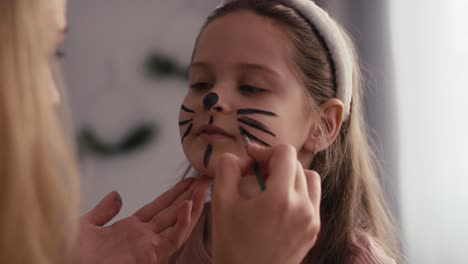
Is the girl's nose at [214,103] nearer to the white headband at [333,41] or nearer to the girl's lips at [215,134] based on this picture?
the girl's lips at [215,134]

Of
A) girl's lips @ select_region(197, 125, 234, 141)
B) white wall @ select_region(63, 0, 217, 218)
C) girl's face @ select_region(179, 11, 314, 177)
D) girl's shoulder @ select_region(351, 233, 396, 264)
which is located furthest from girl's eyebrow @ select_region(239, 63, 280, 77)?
white wall @ select_region(63, 0, 217, 218)

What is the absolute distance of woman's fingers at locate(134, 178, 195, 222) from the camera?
0.99m

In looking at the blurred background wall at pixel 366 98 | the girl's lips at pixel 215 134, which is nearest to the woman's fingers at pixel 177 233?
the girl's lips at pixel 215 134

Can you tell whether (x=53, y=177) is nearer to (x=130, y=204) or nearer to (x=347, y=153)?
(x=347, y=153)

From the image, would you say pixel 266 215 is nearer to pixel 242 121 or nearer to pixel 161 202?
pixel 242 121

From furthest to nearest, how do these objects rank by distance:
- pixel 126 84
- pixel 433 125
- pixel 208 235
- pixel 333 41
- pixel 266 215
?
pixel 126 84 → pixel 433 125 → pixel 208 235 → pixel 333 41 → pixel 266 215

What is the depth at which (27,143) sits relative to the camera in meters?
0.48

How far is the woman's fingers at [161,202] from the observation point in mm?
991

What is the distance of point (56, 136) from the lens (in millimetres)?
498

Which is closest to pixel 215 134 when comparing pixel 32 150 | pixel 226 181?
pixel 226 181

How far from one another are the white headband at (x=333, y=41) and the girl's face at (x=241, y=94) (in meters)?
0.07

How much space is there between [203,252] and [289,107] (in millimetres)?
342

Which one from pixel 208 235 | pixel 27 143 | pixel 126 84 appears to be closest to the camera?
pixel 27 143

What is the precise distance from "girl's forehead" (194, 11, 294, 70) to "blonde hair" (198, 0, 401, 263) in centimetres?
2
